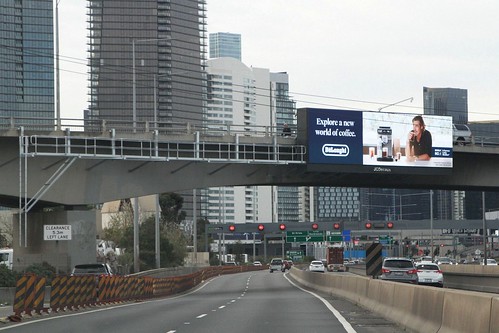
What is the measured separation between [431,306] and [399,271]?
27646 mm

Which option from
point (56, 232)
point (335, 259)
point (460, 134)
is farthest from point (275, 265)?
point (56, 232)

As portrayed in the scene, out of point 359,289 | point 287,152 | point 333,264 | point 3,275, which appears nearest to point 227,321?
point 359,289

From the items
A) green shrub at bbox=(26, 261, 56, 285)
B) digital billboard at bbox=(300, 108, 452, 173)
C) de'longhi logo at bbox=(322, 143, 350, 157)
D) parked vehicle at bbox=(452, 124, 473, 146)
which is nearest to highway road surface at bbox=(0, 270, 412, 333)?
green shrub at bbox=(26, 261, 56, 285)

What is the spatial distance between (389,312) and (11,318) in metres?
9.40

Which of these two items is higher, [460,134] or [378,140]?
[460,134]

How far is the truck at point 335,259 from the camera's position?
104250 millimetres

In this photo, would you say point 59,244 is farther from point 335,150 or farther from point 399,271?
point 399,271

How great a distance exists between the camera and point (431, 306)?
1727 centimetres

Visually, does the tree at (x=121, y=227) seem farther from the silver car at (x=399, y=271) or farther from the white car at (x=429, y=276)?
the silver car at (x=399, y=271)

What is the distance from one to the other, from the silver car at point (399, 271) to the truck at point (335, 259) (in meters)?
58.6

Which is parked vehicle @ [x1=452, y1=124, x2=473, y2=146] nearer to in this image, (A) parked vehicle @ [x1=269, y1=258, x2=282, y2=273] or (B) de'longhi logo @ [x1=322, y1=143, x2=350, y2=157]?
(B) de'longhi logo @ [x1=322, y1=143, x2=350, y2=157]

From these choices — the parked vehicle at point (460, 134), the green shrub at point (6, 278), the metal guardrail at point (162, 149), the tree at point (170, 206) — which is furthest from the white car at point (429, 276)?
the tree at point (170, 206)

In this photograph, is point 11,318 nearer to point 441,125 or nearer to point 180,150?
point 180,150

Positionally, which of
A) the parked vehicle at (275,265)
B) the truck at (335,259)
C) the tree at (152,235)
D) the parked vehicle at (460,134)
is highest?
the parked vehicle at (460,134)
